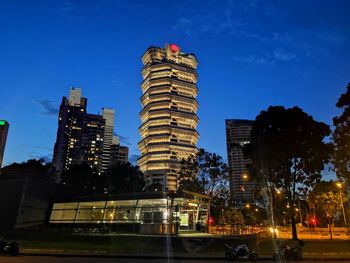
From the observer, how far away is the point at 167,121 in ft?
499

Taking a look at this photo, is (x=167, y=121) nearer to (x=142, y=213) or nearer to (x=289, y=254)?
(x=142, y=213)

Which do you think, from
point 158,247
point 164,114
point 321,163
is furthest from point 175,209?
point 164,114

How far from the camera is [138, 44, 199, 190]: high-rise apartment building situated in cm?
15350

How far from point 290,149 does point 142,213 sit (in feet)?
58.5

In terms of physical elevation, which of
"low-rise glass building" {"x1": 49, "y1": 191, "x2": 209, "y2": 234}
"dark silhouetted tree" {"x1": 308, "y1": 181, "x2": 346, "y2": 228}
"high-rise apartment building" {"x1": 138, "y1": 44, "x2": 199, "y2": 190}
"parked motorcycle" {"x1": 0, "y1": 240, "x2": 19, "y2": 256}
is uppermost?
"high-rise apartment building" {"x1": 138, "y1": 44, "x2": 199, "y2": 190}

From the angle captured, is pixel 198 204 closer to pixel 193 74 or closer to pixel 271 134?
pixel 271 134

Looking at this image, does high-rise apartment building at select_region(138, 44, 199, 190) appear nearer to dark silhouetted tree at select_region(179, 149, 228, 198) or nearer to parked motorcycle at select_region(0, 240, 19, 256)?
dark silhouetted tree at select_region(179, 149, 228, 198)

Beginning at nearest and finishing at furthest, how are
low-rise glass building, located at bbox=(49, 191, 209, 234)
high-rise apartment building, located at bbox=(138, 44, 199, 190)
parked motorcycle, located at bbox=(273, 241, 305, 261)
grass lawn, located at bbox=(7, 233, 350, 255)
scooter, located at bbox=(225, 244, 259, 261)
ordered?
1. parked motorcycle, located at bbox=(273, 241, 305, 261)
2. scooter, located at bbox=(225, 244, 259, 261)
3. grass lawn, located at bbox=(7, 233, 350, 255)
4. low-rise glass building, located at bbox=(49, 191, 209, 234)
5. high-rise apartment building, located at bbox=(138, 44, 199, 190)

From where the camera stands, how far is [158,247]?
96.5 feet

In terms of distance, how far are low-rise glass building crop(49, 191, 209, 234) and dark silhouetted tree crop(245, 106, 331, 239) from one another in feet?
28.0

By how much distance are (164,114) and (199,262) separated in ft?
435

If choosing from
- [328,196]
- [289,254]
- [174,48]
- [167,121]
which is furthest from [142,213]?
[174,48]

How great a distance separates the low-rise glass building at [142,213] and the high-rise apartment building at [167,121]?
106369 mm

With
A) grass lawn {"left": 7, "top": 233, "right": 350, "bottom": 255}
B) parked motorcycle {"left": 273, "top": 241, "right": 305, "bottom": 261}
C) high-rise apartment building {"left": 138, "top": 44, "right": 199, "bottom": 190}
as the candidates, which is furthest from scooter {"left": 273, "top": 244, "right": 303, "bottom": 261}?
high-rise apartment building {"left": 138, "top": 44, "right": 199, "bottom": 190}
